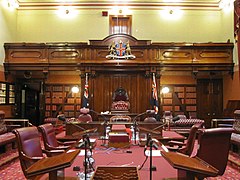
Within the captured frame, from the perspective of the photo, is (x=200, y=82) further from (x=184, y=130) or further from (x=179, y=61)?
(x=184, y=130)

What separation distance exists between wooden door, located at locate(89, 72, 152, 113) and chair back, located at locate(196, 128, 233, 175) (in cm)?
672

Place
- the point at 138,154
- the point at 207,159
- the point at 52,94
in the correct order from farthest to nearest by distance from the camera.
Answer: the point at 52,94 < the point at 138,154 < the point at 207,159

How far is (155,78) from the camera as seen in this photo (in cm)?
966

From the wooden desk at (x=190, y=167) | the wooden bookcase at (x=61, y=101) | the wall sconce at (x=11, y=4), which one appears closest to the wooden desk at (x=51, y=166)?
the wooden desk at (x=190, y=167)

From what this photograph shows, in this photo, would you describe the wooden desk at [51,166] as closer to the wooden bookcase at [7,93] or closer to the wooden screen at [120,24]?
the wooden bookcase at [7,93]

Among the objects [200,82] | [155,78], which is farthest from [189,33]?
[155,78]

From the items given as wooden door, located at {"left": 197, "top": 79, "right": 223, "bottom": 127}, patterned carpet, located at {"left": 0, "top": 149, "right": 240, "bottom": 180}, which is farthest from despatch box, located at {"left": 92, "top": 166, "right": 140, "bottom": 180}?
wooden door, located at {"left": 197, "top": 79, "right": 223, "bottom": 127}

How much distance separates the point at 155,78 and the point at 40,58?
14.8 ft

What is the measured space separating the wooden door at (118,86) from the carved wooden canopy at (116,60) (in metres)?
0.38

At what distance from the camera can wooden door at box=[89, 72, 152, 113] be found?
9820mm

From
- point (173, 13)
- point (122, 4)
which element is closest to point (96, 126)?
point (122, 4)

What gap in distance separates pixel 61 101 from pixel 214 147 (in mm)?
8975

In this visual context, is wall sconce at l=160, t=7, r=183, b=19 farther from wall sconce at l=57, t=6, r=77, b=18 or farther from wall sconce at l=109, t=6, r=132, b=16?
wall sconce at l=57, t=6, r=77, b=18

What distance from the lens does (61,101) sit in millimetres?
11172
